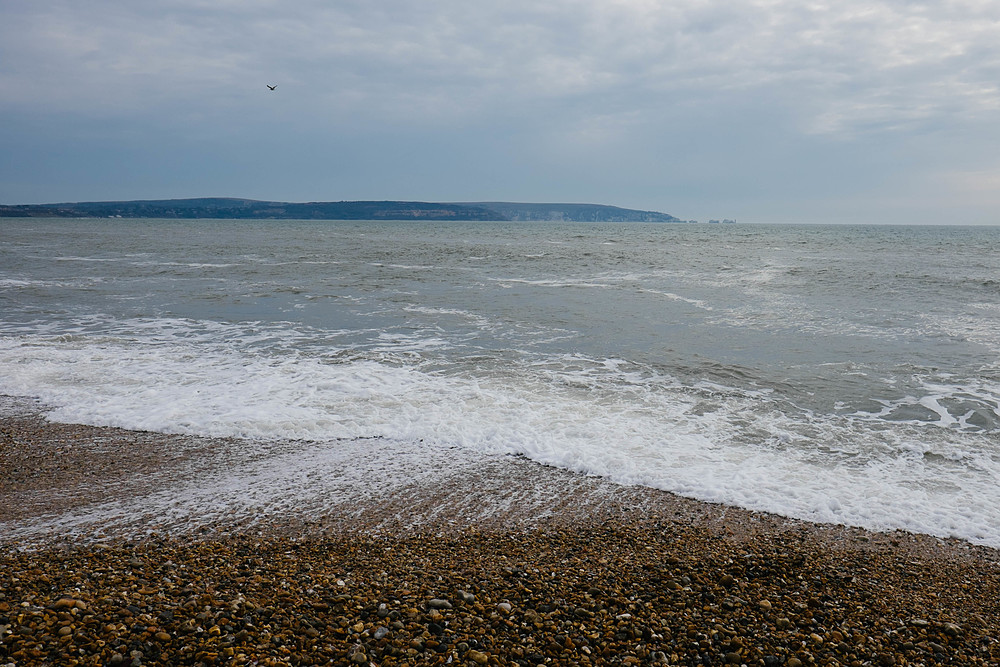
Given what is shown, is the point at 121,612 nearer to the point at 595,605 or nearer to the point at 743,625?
the point at 595,605

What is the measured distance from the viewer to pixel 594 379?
9.75 m

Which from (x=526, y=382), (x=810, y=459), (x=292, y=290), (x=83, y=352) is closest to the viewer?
(x=810, y=459)

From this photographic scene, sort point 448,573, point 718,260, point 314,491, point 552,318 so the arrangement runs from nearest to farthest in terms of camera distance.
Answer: point 448,573 → point 314,491 → point 552,318 → point 718,260

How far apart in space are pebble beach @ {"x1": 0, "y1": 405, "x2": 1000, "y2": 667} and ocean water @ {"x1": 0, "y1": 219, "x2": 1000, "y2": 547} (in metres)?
0.81

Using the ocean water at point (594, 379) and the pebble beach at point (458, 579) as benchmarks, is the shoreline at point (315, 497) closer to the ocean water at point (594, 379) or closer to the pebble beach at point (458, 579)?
the pebble beach at point (458, 579)

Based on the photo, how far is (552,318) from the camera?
51.4 ft

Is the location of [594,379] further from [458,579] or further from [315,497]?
[458,579]

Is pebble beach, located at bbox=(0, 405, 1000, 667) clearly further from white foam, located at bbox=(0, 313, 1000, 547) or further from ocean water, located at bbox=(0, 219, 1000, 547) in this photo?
ocean water, located at bbox=(0, 219, 1000, 547)

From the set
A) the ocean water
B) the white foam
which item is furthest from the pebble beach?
the ocean water

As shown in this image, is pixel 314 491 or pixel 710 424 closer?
pixel 314 491

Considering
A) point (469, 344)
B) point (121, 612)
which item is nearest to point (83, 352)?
point (469, 344)

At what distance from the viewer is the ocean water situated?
6371 millimetres

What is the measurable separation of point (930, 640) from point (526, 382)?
6.36 m

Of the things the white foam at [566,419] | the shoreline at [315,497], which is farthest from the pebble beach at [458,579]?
the white foam at [566,419]
